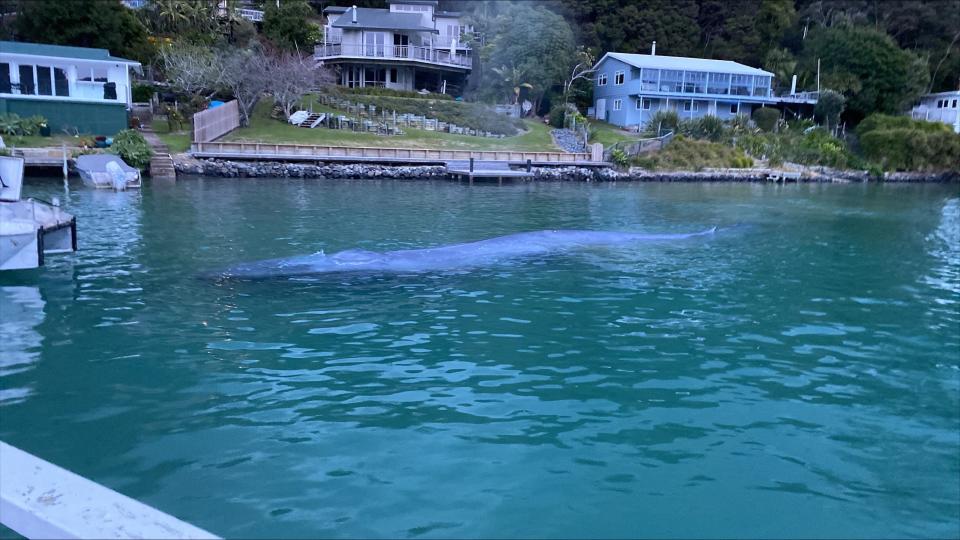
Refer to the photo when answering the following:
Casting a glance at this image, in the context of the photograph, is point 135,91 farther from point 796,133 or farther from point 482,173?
point 796,133

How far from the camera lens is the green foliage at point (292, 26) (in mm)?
58688

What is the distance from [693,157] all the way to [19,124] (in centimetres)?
4202

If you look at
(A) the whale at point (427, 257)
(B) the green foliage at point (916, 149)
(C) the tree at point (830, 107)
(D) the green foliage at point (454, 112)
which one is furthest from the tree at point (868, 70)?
(A) the whale at point (427, 257)

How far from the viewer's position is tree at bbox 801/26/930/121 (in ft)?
206

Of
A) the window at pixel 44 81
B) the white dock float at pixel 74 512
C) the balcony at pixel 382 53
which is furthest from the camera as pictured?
the balcony at pixel 382 53

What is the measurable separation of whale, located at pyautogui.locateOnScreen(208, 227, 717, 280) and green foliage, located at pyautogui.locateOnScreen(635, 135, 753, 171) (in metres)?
29.9

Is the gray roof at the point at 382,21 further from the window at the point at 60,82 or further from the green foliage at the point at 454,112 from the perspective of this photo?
the window at the point at 60,82

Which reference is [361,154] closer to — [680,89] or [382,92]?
[382,92]

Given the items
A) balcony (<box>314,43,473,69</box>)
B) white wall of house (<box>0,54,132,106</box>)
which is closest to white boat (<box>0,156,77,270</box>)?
white wall of house (<box>0,54,132,106</box>)

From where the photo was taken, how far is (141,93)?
48031 millimetres

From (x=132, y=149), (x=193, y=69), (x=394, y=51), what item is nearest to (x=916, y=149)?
(x=394, y=51)

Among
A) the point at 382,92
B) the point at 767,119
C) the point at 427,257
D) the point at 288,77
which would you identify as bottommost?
the point at 427,257

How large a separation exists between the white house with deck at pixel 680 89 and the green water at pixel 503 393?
43.1 m

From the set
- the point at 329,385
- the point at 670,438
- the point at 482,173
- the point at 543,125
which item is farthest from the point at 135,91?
the point at 670,438
